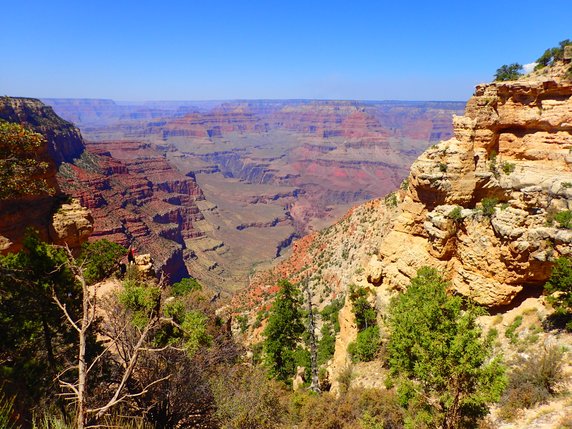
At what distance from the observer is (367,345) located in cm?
2088

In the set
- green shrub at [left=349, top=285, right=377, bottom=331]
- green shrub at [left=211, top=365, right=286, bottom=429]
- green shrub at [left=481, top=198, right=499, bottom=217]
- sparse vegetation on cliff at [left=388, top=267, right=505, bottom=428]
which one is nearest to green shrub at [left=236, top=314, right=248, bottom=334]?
green shrub at [left=349, top=285, right=377, bottom=331]

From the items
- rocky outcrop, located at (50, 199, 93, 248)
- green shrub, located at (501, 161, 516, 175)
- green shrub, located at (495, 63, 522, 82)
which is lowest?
rocky outcrop, located at (50, 199, 93, 248)

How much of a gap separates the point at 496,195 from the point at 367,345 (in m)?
10.8

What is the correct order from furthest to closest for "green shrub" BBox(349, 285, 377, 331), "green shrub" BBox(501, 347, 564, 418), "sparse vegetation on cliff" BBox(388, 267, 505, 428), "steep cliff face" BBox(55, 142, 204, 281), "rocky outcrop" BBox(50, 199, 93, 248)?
"steep cliff face" BBox(55, 142, 204, 281), "rocky outcrop" BBox(50, 199, 93, 248), "green shrub" BBox(349, 285, 377, 331), "green shrub" BBox(501, 347, 564, 418), "sparse vegetation on cliff" BBox(388, 267, 505, 428)

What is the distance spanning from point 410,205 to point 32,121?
13174 centimetres

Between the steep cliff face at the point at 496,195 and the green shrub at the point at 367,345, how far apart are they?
3090 millimetres

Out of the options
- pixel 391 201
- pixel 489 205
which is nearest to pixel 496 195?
pixel 489 205

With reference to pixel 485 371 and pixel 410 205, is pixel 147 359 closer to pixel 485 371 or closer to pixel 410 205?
pixel 485 371

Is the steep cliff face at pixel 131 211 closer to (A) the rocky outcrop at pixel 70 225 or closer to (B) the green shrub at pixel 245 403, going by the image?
(A) the rocky outcrop at pixel 70 225

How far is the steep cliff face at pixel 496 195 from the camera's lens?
1780 cm

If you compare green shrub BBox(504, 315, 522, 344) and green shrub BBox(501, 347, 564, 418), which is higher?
green shrub BBox(501, 347, 564, 418)

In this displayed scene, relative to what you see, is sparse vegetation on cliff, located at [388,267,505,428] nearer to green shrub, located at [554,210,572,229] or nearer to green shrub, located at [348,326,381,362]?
green shrub, located at [348,326,381,362]

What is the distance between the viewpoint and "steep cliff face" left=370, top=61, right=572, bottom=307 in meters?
17.8

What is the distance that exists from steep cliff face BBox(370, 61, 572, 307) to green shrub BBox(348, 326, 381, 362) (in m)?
3.09
